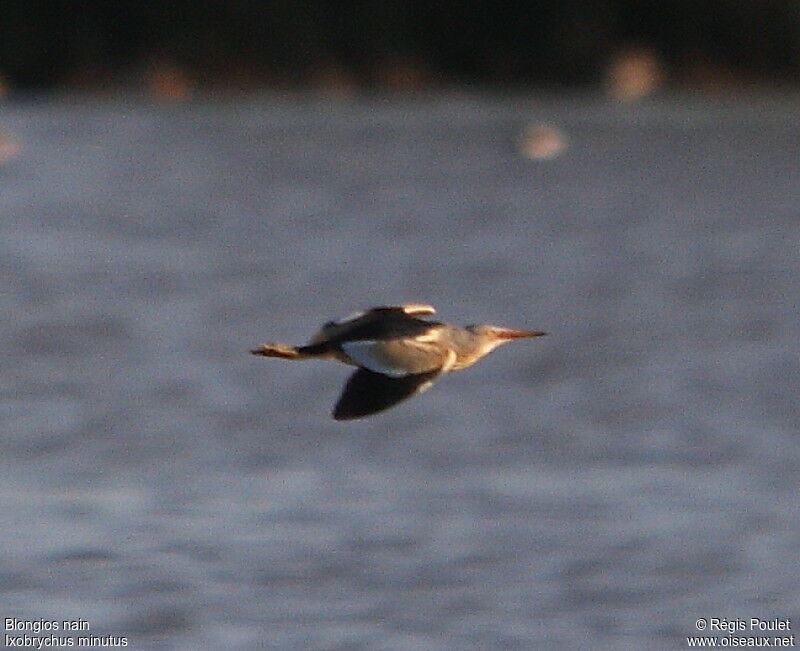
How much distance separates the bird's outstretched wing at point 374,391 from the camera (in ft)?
18.8

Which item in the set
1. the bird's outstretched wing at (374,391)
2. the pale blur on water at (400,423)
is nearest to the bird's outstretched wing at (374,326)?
the bird's outstretched wing at (374,391)

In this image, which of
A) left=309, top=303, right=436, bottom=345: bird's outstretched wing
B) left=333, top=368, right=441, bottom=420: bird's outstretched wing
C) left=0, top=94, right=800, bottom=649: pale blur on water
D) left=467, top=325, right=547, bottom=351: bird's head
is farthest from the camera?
left=0, top=94, right=800, bottom=649: pale blur on water

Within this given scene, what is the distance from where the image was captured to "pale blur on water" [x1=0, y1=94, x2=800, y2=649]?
799cm

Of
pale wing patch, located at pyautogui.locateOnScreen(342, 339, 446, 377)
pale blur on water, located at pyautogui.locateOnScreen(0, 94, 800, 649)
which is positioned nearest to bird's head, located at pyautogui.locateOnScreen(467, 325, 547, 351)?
pale wing patch, located at pyautogui.locateOnScreen(342, 339, 446, 377)

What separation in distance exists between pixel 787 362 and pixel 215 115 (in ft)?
68.0

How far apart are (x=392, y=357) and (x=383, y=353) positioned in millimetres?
30

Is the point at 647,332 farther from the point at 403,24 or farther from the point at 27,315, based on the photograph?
the point at 403,24

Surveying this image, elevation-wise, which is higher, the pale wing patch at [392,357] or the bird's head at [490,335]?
the bird's head at [490,335]

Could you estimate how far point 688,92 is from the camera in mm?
37438

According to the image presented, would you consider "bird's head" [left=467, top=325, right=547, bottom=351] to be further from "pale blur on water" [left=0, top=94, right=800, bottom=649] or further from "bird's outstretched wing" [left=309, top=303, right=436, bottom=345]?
"pale blur on water" [left=0, top=94, right=800, bottom=649]

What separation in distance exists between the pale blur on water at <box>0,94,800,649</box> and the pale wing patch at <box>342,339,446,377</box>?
173cm

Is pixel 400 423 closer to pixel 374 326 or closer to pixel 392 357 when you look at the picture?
pixel 374 326

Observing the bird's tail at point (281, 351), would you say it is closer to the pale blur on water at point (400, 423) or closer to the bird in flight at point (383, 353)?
the bird in flight at point (383, 353)

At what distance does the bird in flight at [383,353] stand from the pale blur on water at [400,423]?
160 cm
